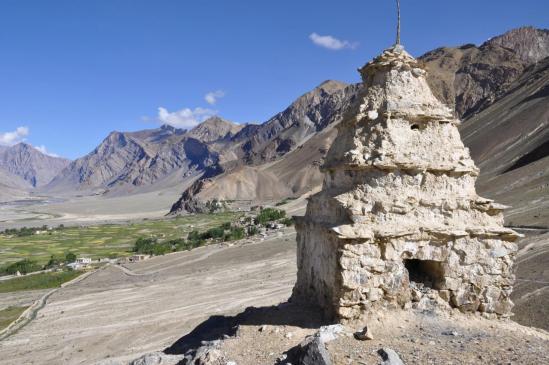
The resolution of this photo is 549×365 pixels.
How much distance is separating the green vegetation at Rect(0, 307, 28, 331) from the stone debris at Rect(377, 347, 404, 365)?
22.4 m

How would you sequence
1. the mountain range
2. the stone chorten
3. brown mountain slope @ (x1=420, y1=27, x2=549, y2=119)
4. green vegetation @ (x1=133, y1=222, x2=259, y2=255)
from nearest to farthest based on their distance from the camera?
the stone chorten
the mountain range
green vegetation @ (x1=133, y1=222, x2=259, y2=255)
brown mountain slope @ (x1=420, y1=27, x2=549, y2=119)

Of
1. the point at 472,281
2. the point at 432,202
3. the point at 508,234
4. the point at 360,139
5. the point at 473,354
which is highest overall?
the point at 360,139

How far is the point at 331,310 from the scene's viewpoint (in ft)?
35.0

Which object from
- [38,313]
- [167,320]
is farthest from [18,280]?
[167,320]

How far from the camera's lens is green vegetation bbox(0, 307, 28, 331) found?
2584 cm

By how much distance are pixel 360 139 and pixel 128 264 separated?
39.5 meters

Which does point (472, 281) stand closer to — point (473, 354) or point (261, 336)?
point (473, 354)

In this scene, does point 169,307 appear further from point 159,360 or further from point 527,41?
point 527,41

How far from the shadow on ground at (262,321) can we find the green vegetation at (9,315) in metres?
16.3

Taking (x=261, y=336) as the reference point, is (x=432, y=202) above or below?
above

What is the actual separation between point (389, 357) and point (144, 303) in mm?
20652

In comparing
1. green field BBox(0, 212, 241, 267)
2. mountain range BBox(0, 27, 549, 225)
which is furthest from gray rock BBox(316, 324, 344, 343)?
green field BBox(0, 212, 241, 267)

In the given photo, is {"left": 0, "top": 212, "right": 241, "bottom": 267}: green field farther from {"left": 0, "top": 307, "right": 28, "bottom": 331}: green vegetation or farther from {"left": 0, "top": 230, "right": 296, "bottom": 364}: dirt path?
{"left": 0, "top": 307, "right": 28, "bottom": 331}: green vegetation

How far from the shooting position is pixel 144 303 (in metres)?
26.7
